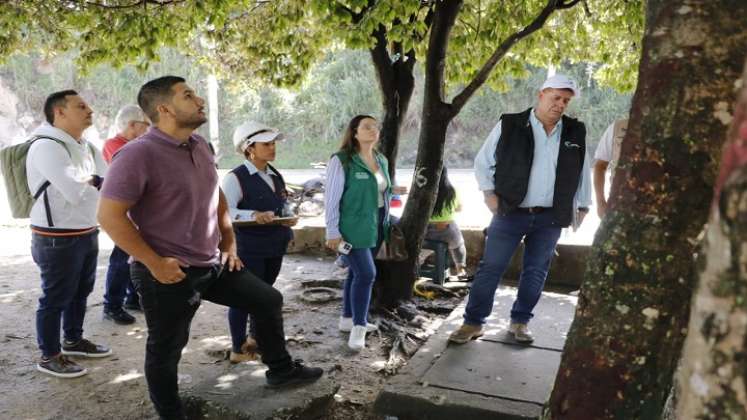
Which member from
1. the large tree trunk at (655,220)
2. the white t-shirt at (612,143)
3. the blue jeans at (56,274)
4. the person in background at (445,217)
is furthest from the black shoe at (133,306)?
the large tree trunk at (655,220)

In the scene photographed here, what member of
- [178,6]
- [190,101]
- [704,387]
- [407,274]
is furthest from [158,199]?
[178,6]

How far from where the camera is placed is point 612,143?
14.9ft

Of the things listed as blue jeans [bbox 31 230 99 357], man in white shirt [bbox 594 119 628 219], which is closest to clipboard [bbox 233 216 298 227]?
blue jeans [bbox 31 230 99 357]

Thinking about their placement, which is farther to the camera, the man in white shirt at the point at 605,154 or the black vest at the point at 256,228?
the man in white shirt at the point at 605,154

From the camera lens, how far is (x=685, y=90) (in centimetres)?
178

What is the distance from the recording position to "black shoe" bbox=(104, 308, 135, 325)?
5416mm

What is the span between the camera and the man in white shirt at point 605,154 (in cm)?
448

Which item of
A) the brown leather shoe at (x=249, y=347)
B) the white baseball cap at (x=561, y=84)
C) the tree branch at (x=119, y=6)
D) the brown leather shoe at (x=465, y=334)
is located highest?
the tree branch at (x=119, y=6)

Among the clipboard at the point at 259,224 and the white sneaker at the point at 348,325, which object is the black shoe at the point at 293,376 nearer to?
the clipboard at the point at 259,224

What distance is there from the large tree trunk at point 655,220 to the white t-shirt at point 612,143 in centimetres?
265

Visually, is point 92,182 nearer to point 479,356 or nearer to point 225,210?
point 225,210

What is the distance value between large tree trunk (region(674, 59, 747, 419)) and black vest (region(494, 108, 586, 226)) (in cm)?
278

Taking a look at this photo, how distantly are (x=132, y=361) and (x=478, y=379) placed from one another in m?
2.73

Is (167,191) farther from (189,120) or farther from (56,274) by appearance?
(56,274)
